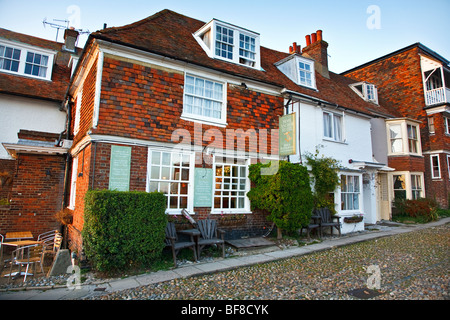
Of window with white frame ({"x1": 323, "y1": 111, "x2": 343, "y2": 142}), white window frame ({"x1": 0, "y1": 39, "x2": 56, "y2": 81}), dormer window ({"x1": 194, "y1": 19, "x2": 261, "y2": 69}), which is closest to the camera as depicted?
dormer window ({"x1": 194, "y1": 19, "x2": 261, "y2": 69})

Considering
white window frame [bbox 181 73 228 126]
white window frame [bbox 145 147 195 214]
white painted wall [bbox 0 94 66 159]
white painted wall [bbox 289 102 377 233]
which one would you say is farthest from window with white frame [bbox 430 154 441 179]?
white painted wall [bbox 0 94 66 159]

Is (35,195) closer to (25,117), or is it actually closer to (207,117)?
(25,117)

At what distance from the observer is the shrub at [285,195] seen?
8.42 meters

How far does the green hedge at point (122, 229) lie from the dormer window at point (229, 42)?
6172mm

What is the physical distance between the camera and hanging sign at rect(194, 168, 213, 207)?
26.8ft

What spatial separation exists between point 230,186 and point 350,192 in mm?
6466

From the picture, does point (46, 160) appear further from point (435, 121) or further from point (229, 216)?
point (435, 121)

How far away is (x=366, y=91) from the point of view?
17.6 meters

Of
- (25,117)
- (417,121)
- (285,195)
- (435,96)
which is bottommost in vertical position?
(285,195)

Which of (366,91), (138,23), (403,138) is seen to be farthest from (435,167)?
(138,23)

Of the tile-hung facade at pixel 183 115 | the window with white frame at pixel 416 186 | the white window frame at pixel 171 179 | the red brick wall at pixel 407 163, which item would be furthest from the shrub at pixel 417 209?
the white window frame at pixel 171 179

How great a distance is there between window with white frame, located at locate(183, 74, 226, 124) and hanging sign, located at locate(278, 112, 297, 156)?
217cm

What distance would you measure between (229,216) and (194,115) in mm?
3450

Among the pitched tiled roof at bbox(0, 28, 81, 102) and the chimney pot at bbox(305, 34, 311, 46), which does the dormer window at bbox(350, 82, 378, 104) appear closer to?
the chimney pot at bbox(305, 34, 311, 46)
